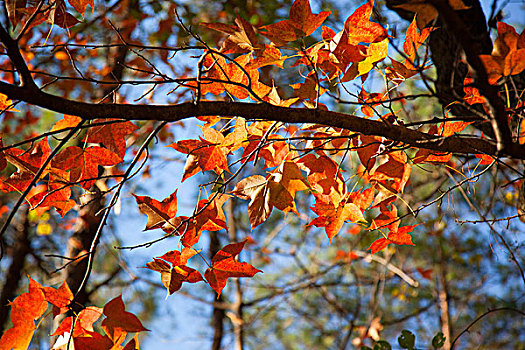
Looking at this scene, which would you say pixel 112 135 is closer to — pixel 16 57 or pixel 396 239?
pixel 16 57

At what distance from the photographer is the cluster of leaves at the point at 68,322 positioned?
0.64m

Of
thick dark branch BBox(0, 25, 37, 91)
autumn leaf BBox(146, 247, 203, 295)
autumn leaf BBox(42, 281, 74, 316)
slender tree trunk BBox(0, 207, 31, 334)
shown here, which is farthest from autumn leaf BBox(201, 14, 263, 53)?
slender tree trunk BBox(0, 207, 31, 334)

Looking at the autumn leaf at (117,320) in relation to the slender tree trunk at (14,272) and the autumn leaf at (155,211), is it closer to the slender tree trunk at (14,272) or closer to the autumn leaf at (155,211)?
the autumn leaf at (155,211)

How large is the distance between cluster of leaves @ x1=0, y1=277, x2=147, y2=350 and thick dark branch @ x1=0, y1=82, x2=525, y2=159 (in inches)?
11.4

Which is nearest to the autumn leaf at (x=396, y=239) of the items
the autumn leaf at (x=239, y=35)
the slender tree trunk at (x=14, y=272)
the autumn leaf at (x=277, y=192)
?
the autumn leaf at (x=277, y=192)

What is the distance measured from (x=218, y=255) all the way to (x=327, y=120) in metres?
0.29

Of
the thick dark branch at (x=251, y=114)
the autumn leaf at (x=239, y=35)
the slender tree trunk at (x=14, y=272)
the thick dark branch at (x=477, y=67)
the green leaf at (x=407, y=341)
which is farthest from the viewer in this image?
the slender tree trunk at (x=14, y=272)

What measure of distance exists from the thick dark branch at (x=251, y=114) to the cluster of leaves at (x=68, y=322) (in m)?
0.29

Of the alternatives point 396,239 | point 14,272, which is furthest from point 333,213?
point 14,272

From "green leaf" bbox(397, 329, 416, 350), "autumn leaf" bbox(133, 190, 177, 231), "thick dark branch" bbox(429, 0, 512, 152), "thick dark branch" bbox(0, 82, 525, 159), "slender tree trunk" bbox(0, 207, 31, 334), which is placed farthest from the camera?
"slender tree trunk" bbox(0, 207, 31, 334)

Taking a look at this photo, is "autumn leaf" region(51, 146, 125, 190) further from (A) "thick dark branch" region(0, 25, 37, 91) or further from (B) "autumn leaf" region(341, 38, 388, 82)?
(B) "autumn leaf" region(341, 38, 388, 82)

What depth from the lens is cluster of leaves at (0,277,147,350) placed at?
2.11 ft

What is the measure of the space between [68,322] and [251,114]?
0.45 metres

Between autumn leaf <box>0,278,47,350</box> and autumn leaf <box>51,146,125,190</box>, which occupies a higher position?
autumn leaf <box>51,146,125,190</box>
